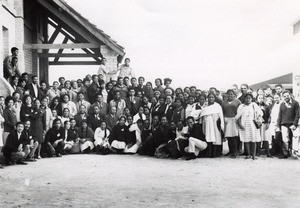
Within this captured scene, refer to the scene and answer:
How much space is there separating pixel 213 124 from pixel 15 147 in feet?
15.3

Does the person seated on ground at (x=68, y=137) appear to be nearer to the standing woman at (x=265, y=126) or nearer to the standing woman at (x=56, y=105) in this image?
the standing woman at (x=56, y=105)

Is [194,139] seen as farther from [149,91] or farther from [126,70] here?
[126,70]

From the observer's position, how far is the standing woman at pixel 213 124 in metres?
10.2

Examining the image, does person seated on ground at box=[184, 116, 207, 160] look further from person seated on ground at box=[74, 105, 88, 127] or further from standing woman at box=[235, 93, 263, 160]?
person seated on ground at box=[74, 105, 88, 127]

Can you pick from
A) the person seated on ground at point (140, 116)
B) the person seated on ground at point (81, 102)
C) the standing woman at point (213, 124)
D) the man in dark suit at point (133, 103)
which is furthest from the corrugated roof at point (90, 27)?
the standing woman at point (213, 124)

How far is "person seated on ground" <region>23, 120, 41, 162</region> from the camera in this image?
913cm

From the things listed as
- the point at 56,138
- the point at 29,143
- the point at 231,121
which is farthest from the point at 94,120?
the point at 231,121

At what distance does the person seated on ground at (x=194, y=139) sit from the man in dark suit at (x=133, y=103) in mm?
2324

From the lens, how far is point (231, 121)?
33.6ft

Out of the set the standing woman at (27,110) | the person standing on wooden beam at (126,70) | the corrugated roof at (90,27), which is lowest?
the standing woman at (27,110)

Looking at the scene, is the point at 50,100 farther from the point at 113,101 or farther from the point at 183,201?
the point at 183,201

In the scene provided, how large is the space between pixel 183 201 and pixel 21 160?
4878mm

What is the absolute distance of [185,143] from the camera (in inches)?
392

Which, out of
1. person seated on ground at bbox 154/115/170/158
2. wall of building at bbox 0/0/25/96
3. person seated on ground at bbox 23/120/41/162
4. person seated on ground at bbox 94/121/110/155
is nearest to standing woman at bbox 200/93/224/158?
person seated on ground at bbox 154/115/170/158
